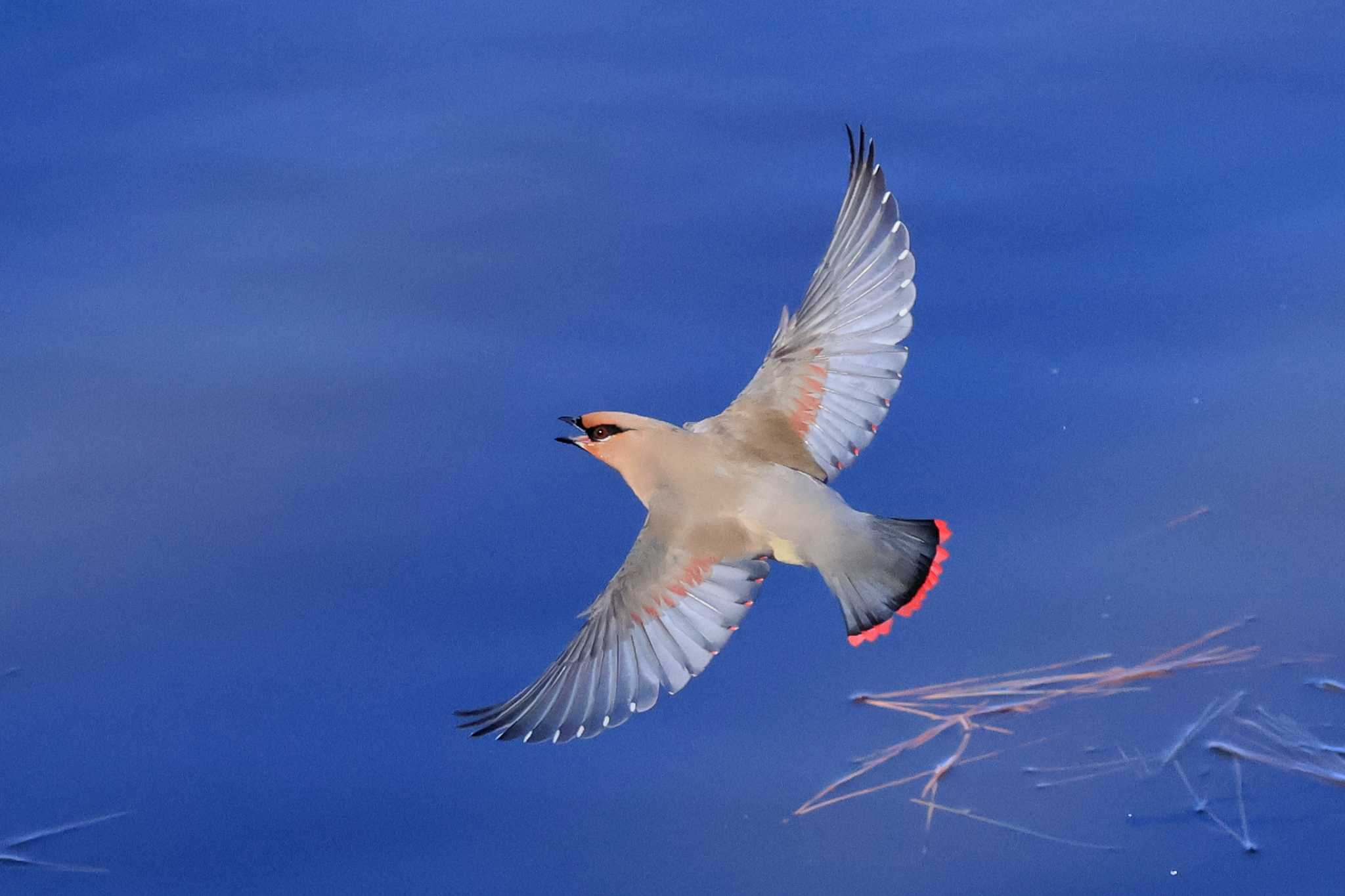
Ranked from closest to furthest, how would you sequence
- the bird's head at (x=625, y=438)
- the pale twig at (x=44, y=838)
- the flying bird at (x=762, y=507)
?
the pale twig at (x=44, y=838)
the flying bird at (x=762, y=507)
the bird's head at (x=625, y=438)

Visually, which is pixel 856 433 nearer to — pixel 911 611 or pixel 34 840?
pixel 911 611

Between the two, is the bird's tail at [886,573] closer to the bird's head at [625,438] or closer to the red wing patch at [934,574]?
the red wing patch at [934,574]

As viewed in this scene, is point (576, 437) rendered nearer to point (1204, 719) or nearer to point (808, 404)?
point (808, 404)

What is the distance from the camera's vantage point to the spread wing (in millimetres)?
3260

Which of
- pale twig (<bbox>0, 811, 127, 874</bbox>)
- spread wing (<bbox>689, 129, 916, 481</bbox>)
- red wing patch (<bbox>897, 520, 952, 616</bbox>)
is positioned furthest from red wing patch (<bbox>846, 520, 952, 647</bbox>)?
pale twig (<bbox>0, 811, 127, 874</bbox>)

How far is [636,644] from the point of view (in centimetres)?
288

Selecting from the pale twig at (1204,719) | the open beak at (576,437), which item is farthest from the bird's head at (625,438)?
the pale twig at (1204,719)

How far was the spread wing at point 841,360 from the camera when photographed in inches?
128

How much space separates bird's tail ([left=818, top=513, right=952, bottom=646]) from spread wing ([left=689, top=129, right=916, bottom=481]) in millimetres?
258

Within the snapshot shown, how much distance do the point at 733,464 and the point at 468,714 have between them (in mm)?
728

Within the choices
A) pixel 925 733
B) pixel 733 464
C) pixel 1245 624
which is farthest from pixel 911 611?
pixel 1245 624

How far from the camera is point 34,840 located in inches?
106

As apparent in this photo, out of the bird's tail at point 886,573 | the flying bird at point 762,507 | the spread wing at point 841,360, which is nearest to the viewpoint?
the flying bird at point 762,507

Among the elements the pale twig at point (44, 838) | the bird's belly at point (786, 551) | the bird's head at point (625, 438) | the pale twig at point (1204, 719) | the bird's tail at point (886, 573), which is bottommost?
the pale twig at point (1204, 719)
